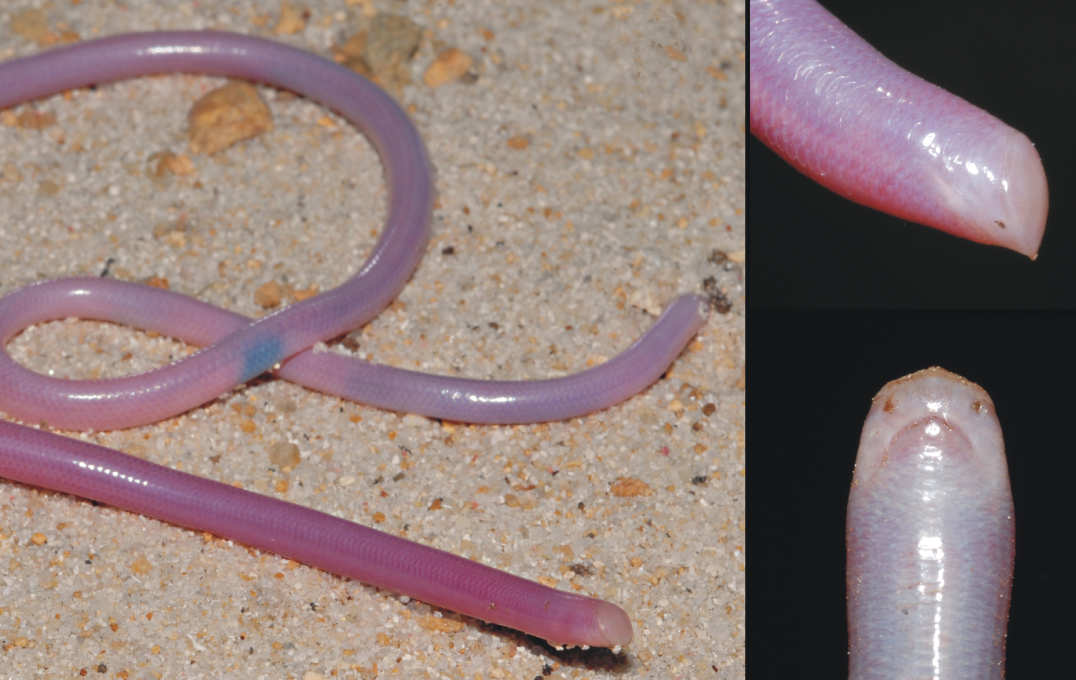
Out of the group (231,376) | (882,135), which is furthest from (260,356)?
(882,135)

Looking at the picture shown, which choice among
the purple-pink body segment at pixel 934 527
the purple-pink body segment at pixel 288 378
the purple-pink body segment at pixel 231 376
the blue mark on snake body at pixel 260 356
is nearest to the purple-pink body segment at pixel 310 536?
the purple-pink body segment at pixel 288 378

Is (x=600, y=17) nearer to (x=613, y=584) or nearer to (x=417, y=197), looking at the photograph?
(x=417, y=197)

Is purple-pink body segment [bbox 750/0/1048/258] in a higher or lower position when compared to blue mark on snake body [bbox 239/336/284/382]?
lower

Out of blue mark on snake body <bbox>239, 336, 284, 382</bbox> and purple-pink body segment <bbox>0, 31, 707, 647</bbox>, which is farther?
blue mark on snake body <bbox>239, 336, 284, 382</bbox>

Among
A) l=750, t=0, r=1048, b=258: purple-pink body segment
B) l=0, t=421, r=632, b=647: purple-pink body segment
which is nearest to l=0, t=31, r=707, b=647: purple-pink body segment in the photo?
l=0, t=421, r=632, b=647: purple-pink body segment

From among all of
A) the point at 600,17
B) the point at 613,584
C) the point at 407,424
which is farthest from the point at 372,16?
the point at 613,584

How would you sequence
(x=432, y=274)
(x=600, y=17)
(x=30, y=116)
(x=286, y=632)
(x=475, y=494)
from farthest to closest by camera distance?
(x=600, y=17), (x=30, y=116), (x=432, y=274), (x=475, y=494), (x=286, y=632)

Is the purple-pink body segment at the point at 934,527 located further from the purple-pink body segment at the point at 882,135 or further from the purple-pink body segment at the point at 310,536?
the purple-pink body segment at the point at 310,536

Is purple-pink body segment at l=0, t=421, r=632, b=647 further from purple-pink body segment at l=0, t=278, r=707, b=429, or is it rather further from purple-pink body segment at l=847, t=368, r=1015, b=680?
purple-pink body segment at l=847, t=368, r=1015, b=680
